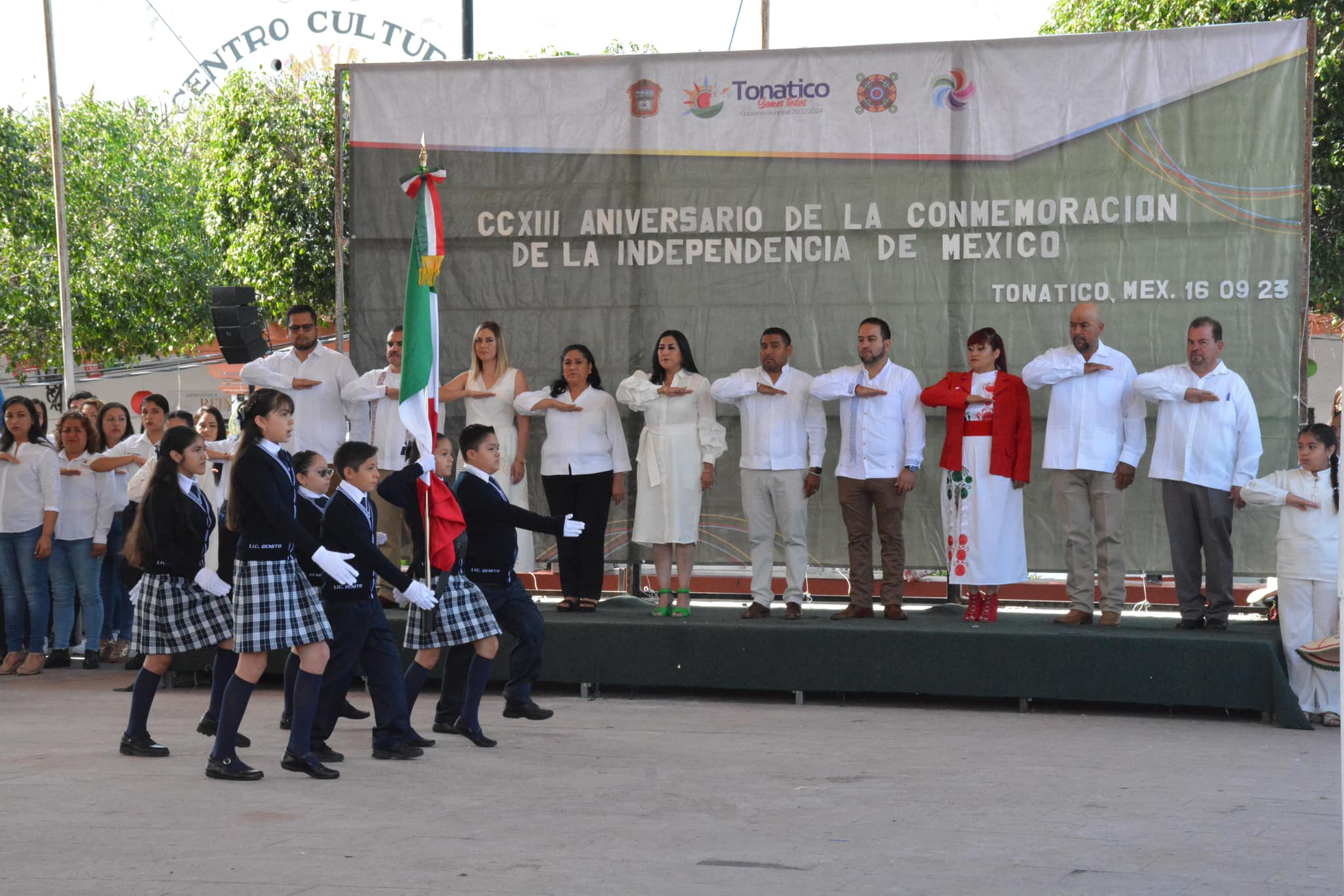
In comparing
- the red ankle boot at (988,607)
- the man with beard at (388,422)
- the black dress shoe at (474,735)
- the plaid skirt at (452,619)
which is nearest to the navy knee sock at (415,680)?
the plaid skirt at (452,619)

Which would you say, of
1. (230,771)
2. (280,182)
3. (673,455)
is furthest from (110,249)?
(230,771)

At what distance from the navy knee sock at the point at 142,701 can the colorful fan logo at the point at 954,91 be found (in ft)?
17.3

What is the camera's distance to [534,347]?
9336 millimetres

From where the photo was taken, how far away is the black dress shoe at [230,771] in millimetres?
5781

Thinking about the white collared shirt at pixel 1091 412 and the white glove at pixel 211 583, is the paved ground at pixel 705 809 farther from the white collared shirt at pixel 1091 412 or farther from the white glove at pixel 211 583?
the white collared shirt at pixel 1091 412

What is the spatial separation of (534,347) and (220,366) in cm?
2009

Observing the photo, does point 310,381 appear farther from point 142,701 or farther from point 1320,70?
point 1320,70

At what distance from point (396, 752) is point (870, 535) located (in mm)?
3092

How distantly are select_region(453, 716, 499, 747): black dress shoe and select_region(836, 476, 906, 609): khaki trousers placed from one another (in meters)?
2.48

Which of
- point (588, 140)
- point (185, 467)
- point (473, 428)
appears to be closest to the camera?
point (185, 467)

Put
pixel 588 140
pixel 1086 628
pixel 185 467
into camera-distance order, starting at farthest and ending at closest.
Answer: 1. pixel 588 140
2. pixel 1086 628
3. pixel 185 467

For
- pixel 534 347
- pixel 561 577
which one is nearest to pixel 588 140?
pixel 534 347

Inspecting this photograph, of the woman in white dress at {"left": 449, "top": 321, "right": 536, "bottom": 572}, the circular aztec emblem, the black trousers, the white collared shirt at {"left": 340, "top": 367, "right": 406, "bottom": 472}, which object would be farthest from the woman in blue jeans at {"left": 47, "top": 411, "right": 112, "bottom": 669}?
the circular aztec emblem

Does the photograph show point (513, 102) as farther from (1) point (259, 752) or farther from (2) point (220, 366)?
(2) point (220, 366)
